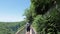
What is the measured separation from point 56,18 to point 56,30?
0.46 metres

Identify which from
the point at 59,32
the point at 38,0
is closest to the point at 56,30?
the point at 59,32

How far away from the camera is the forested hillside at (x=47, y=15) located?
5.60 meters

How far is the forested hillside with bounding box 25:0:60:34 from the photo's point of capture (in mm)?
5598

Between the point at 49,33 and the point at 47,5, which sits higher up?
the point at 47,5

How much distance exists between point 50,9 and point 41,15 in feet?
1.48

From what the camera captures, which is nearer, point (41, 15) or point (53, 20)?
point (53, 20)

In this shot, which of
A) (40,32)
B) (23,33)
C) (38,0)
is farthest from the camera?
(23,33)

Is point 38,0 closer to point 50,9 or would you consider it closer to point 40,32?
point 50,9

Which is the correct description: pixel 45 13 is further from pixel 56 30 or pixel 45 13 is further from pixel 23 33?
pixel 23 33

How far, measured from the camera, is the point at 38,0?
5.55 meters

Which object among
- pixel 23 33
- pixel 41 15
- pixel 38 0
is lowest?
pixel 23 33

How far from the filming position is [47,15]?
598cm

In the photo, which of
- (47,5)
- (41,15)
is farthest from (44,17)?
(47,5)

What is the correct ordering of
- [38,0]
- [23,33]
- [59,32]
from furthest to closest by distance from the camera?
[23,33]
[59,32]
[38,0]
